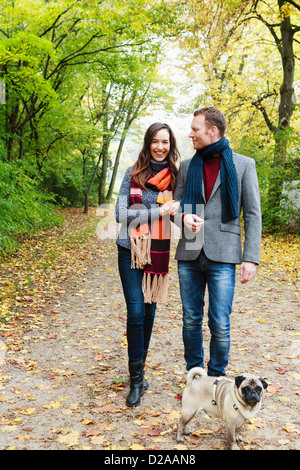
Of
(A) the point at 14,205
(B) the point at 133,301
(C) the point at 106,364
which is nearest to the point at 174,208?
(B) the point at 133,301

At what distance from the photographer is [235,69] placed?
63.9ft

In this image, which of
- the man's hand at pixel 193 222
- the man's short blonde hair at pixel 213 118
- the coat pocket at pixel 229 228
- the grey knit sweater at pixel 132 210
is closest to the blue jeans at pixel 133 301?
the grey knit sweater at pixel 132 210

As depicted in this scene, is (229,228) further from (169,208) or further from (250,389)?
(250,389)

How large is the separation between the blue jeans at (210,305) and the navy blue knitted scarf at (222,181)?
39 centimetres

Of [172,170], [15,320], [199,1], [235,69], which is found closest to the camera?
[172,170]

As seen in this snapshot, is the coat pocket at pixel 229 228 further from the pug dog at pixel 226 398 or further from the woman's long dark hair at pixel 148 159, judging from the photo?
the pug dog at pixel 226 398

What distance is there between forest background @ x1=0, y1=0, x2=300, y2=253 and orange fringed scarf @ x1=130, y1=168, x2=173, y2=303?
231 inches

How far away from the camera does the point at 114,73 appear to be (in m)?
13.6

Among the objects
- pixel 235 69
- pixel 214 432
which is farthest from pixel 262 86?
pixel 214 432

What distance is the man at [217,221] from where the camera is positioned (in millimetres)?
2805

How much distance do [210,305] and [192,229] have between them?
59cm

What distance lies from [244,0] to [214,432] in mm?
12842
